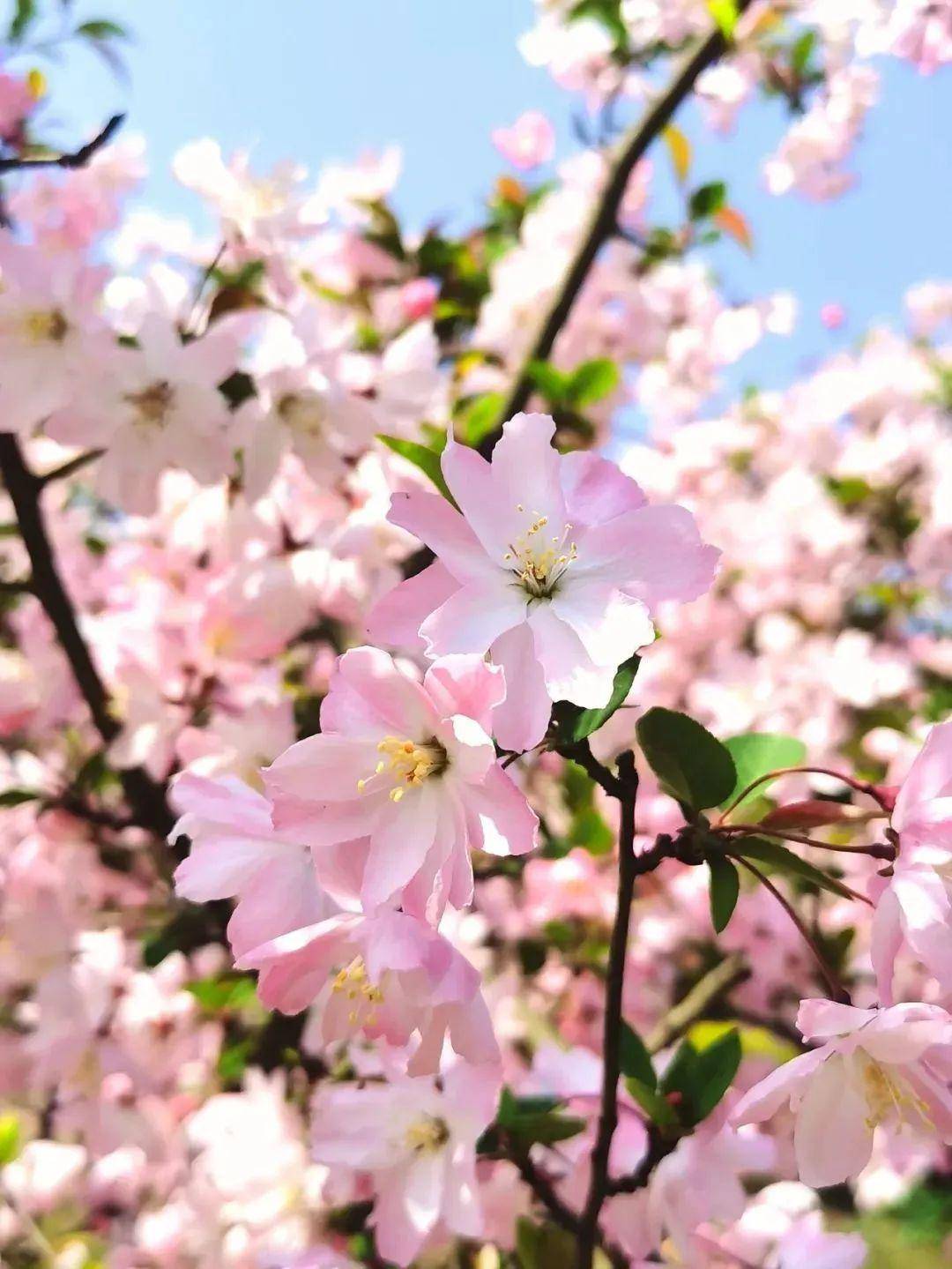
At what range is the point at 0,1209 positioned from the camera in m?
2.22

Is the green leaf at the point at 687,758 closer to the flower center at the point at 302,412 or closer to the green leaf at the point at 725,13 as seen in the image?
the flower center at the point at 302,412

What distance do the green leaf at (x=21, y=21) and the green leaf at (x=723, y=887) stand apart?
1.83 metres

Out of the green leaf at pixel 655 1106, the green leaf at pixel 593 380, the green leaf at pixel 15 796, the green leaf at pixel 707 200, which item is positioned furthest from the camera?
the green leaf at pixel 707 200

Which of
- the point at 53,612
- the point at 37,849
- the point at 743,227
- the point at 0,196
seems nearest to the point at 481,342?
the point at 743,227

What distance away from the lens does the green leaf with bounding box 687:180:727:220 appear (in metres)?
2.21

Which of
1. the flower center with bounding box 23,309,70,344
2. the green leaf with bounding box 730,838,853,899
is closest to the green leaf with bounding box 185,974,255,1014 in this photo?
the flower center with bounding box 23,309,70,344

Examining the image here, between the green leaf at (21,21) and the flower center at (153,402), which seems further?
the green leaf at (21,21)

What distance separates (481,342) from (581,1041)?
5.03 feet

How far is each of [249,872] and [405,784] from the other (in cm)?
14

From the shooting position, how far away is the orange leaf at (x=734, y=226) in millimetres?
2346

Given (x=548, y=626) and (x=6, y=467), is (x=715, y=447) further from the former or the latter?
(x=548, y=626)

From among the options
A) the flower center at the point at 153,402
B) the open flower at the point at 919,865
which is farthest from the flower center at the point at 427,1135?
the flower center at the point at 153,402

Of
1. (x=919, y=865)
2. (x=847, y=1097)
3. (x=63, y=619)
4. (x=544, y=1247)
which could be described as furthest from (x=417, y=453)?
(x=63, y=619)

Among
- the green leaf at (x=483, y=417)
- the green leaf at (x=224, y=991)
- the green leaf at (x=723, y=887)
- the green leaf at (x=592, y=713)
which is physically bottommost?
the green leaf at (x=224, y=991)
